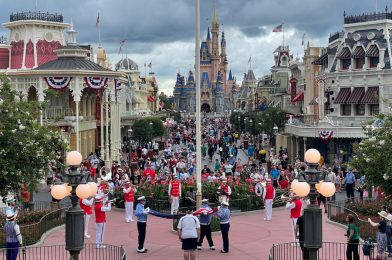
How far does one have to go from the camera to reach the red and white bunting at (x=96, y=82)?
35594 millimetres

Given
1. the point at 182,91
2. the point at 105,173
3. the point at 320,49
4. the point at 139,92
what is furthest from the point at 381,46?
the point at 182,91

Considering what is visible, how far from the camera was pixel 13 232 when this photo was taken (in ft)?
45.4

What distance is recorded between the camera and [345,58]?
43.2 meters

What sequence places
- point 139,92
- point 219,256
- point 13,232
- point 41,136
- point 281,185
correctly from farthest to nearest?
point 139,92 → point 281,185 → point 41,136 → point 219,256 → point 13,232

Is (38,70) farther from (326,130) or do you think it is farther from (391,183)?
(391,183)

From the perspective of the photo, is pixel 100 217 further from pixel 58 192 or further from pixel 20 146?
pixel 58 192

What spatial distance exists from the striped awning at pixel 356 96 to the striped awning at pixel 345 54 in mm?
2304

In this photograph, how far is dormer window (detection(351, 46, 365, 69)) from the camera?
42256 mm

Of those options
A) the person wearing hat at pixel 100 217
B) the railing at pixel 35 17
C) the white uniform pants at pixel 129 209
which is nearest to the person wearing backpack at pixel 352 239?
the person wearing hat at pixel 100 217

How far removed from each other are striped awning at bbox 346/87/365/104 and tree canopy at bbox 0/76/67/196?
27399 mm

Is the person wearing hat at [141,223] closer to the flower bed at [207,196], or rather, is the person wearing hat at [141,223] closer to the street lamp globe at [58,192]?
the street lamp globe at [58,192]

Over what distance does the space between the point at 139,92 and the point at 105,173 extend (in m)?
63.0

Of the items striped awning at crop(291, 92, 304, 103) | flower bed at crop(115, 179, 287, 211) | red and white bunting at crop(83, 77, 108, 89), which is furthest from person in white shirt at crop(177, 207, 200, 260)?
striped awning at crop(291, 92, 304, 103)

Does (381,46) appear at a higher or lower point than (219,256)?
higher
